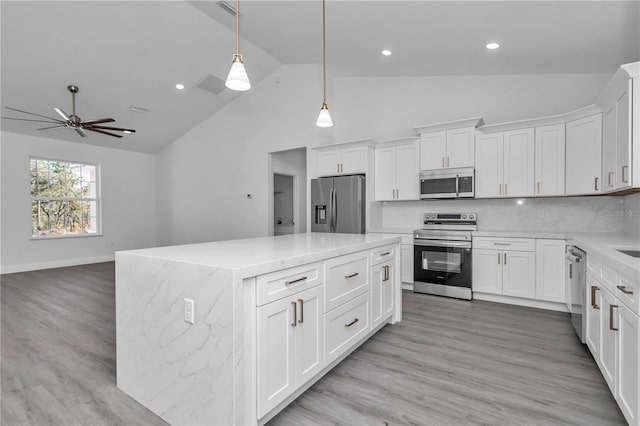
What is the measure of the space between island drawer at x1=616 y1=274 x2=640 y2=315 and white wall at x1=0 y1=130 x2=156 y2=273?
8.73 m

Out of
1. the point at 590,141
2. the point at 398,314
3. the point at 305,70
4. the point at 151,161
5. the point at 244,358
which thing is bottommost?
the point at 398,314

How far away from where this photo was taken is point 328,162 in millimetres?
5445

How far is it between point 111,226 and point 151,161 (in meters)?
1.97

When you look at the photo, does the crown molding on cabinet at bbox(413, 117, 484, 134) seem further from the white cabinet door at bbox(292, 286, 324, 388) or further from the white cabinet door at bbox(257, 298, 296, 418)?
the white cabinet door at bbox(257, 298, 296, 418)

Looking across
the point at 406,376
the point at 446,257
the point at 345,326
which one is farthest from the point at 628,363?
the point at 446,257

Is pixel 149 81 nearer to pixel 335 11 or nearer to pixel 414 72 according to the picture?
pixel 335 11

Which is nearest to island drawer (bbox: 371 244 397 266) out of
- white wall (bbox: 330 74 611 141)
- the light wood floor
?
the light wood floor

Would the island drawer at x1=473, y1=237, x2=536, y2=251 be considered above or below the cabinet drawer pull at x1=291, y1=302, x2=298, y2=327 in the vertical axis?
above

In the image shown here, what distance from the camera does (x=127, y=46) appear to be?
4988 millimetres

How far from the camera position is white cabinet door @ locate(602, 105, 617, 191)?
290cm

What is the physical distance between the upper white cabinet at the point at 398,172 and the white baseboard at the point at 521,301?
5.15 ft

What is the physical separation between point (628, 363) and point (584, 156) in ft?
9.18

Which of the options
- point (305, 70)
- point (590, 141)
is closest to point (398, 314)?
point (590, 141)

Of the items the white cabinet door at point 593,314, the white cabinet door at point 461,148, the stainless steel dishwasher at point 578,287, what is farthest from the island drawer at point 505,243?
Result: the white cabinet door at point 593,314
